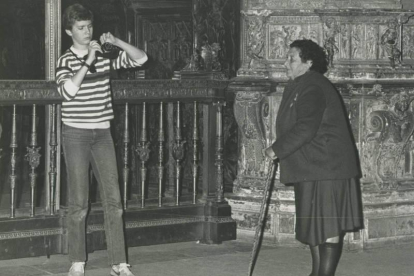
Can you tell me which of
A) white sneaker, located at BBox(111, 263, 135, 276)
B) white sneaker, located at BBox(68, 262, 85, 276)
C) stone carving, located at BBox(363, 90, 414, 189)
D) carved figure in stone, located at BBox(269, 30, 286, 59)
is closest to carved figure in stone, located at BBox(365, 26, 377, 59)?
stone carving, located at BBox(363, 90, 414, 189)

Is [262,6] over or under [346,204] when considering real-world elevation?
over

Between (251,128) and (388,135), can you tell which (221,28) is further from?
(388,135)

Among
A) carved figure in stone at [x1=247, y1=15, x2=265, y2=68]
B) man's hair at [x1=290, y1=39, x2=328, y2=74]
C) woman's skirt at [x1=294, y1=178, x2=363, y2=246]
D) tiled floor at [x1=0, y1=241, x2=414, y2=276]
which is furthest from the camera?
carved figure in stone at [x1=247, y1=15, x2=265, y2=68]

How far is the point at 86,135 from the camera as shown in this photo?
7516 mm

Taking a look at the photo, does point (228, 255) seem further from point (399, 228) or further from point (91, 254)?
point (399, 228)

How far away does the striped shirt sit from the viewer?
294 inches

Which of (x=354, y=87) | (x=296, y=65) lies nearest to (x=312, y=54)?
(x=296, y=65)

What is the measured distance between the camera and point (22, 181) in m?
11.8

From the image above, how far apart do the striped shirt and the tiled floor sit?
134cm

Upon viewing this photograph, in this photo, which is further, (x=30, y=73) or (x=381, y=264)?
(x=30, y=73)

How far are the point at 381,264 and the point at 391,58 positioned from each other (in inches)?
83.4

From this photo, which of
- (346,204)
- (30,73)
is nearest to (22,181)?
(30,73)

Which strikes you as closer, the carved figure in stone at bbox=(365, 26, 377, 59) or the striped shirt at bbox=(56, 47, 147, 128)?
the striped shirt at bbox=(56, 47, 147, 128)

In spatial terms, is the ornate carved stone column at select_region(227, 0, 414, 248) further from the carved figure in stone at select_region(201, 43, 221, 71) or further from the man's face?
the man's face
